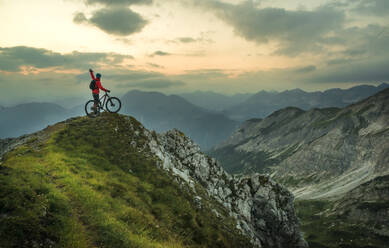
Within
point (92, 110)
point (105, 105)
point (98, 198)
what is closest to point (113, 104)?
point (105, 105)

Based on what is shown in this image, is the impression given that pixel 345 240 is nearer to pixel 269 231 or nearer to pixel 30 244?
pixel 269 231

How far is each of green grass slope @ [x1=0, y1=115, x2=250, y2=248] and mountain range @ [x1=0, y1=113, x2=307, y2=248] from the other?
0.04 meters

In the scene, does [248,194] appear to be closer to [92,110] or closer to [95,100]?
[92,110]

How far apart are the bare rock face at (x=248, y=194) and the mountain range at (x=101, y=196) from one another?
190cm

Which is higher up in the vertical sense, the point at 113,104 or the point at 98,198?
the point at 113,104

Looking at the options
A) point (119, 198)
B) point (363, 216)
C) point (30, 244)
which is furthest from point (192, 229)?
point (363, 216)

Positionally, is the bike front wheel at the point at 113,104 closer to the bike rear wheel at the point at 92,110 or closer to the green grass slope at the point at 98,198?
the bike rear wheel at the point at 92,110

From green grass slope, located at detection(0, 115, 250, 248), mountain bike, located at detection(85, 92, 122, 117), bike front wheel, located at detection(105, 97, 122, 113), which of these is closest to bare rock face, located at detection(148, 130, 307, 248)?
bike front wheel, located at detection(105, 97, 122, 113)

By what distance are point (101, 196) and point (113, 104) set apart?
20258mm

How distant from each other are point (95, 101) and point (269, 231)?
142ft

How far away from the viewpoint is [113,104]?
117 ft

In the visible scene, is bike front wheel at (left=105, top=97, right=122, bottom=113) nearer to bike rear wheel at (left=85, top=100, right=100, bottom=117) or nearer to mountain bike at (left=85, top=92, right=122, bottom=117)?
mountain bike at (left=85, top=92, right=122, bottom=117)

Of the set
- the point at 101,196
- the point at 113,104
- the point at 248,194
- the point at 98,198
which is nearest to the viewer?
the point at 98,198

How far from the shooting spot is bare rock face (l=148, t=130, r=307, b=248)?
43688 millimetres
